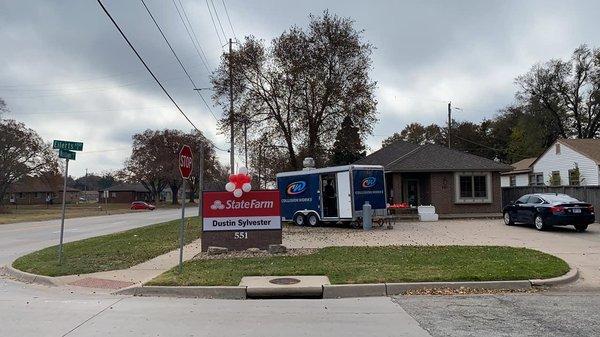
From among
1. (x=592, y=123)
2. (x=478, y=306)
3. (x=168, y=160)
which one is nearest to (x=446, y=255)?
(x=478, y=306)

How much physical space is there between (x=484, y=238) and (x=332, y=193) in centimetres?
739

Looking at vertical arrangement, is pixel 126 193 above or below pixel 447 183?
above

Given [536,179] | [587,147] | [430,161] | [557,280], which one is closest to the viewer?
[557,280]

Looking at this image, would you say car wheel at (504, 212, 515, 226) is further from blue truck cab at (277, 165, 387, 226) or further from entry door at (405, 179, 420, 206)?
entry door at (405, 179, 420, 206)

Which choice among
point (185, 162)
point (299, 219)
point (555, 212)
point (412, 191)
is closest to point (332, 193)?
point (299, 219)

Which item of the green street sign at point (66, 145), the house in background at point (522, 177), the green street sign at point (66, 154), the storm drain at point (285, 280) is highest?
the house in background at point (522, 177)

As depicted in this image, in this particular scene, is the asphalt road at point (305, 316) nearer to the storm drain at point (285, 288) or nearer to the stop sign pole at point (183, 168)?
the storm drain at point (285, 288)

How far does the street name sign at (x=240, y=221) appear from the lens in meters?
14.0

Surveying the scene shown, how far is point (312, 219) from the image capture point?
76.4 feet

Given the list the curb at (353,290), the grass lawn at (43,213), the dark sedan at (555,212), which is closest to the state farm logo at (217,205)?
the curb at (353,290)

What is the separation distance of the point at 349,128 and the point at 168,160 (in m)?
64.2

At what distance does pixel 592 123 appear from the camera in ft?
195

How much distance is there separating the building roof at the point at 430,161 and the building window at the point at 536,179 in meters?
15.6

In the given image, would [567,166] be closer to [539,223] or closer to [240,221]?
[539,223]
